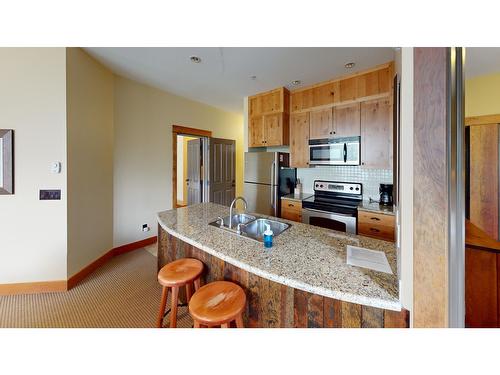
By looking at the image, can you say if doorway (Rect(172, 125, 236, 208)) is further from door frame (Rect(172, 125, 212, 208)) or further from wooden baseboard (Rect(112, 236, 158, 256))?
wooden baseboard (Rect(112, 236, 158, 256))

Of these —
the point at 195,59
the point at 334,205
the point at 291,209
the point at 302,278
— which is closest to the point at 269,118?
the point at 195,59

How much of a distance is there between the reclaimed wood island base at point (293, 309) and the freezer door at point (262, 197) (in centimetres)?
202

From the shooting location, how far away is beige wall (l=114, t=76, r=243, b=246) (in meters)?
3.18

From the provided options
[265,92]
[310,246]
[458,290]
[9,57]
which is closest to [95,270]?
[9,57]

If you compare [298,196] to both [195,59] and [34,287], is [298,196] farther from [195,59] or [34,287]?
[34,287]

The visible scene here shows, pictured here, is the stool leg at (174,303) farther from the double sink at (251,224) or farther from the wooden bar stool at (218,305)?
the double sink at (251,224)

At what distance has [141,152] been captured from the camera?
3436mm

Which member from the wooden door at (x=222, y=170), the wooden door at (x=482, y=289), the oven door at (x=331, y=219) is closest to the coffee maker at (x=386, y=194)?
the oven door at (x=331, y=219)

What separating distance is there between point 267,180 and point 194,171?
6.46 ft

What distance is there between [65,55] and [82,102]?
18.9 inches

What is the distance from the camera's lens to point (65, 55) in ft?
7.16

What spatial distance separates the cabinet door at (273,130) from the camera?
3420 millimetres
